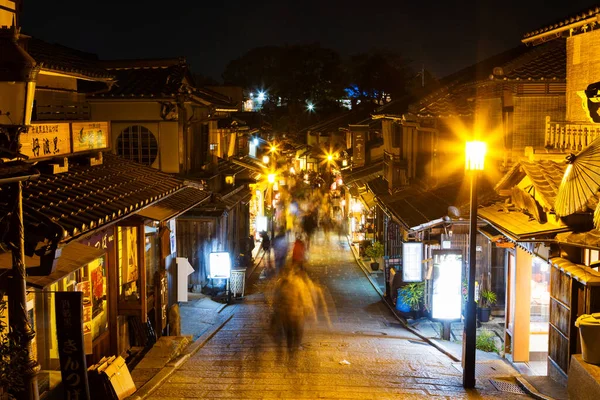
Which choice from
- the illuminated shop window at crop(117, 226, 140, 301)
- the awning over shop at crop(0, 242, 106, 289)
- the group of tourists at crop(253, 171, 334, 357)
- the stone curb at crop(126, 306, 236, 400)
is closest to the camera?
the awning over shop at crop(0, 242, 106, 289)

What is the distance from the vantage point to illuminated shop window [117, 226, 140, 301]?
55.0 feet

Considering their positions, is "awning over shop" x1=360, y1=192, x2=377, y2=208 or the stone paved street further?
"awning over shop" x1=360, y1=192, x2=377, y2=208

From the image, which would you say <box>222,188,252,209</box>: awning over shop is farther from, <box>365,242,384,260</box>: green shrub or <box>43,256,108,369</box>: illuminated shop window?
<box>43,256,108,369</box>: illuminated shop window

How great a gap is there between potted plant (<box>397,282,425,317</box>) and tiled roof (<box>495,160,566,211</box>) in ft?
23.5

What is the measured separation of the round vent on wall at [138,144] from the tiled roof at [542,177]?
14.4 metres

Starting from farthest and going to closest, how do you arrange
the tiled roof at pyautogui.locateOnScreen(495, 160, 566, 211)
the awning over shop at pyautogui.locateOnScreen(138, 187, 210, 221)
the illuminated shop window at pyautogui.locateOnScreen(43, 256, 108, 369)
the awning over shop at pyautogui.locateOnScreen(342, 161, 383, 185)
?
1. the awning over shop at pyautogui.locateOnScreen(342, 161, 383, 185)
2. the awning over shop at pyautogui.locateOnScreen(138, 187, 210, 221)
3. the tiled roof at pyautogui.locateOnScreen(495, 160, 566, 211)
4. the illuminated shop window at pyautogui.locateOnScreen(43, 256, 108, 369)

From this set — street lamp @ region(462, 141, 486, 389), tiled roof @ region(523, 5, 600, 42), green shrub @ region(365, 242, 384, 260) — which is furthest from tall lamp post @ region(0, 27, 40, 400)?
green shrub @ region(365, 242, 384, 260)

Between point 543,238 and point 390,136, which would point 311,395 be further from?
point 390,136

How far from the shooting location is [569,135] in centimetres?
1491

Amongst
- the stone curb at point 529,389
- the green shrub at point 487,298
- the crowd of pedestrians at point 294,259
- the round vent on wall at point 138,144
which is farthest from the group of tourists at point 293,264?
the round vent on wall at point 138,144

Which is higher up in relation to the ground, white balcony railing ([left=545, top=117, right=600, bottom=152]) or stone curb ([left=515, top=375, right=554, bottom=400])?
white balcony railing ([left=545, top=117, right=600, bottom=152])

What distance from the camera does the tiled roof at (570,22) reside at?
14758 mm

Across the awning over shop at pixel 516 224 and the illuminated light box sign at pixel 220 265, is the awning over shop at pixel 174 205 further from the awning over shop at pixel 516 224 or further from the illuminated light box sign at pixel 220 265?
the awning over shop at pixel 516 224

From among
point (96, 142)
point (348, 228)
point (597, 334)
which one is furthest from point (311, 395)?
point (348, 228)
